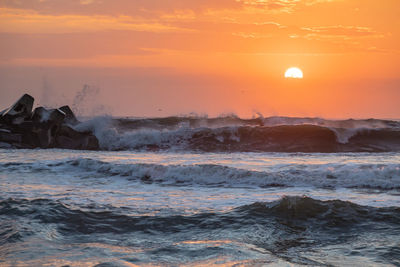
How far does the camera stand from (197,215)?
6.17 meters

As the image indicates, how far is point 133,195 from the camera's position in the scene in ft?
26.4

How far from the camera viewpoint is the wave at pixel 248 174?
9.36 metres

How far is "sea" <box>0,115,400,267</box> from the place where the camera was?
14.8 feet

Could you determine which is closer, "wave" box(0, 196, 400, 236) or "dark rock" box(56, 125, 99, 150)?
"wave" box(0, 196, 400, 236)

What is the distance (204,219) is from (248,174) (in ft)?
13.1

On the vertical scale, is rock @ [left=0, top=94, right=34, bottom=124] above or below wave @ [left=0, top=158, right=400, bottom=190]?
above

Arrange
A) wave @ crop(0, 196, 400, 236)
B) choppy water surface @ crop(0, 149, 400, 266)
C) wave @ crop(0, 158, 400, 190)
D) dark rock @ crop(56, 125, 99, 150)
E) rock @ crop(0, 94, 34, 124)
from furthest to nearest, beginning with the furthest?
dark rock @ crop(56, 125, 99, 150) → rock @ crop(0, 94, 34, 124) → wave @ crop(0, 158, 400, 190) → wave @ crop(0, 196, 400, 236) → choppy water surface @ crop(0, 149, 400, 266)

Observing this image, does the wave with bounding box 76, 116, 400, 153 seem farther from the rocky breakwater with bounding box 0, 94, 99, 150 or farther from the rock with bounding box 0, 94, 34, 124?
the rock with bounding box 0, 94, 34, 124

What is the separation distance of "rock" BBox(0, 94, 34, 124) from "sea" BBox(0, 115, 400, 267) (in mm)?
6061

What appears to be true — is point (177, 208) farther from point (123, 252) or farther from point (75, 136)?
point (75, 136)

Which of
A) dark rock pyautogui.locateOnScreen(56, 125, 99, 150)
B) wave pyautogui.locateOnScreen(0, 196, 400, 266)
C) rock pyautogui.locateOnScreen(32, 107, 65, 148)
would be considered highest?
rock pyautogui.locateOnScreen(32, 107, 65, 148)

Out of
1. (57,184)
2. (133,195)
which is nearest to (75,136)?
(57,184)

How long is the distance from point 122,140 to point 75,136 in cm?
213

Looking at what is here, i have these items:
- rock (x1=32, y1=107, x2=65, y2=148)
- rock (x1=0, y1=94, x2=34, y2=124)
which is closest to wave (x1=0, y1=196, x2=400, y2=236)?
rock (x1=32, y1=107, x2=65, y2=148)
